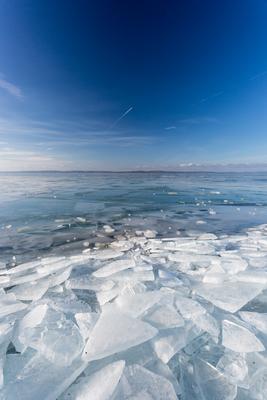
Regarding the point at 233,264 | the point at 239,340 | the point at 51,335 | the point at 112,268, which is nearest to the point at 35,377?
the point at 51,335

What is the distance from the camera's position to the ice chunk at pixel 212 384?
3.45 feet

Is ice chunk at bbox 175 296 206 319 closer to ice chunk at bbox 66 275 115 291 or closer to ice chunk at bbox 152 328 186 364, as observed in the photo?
ice chunk at bbox 152 328 186 364

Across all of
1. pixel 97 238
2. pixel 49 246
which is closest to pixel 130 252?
pixel 97 238

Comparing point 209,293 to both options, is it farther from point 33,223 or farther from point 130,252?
point 33,223

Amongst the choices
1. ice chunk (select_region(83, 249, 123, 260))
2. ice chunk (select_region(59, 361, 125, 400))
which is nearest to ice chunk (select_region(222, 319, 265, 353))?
ice chunk (select_region(59, 361, 125, 400))

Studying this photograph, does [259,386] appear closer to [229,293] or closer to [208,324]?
[208,324]

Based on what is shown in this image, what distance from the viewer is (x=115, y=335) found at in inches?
50.2

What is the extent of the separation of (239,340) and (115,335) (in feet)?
2.36

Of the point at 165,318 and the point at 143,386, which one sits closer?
the point at 143,386

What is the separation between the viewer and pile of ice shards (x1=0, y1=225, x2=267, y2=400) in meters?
1.07

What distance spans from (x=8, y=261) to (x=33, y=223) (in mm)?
2137

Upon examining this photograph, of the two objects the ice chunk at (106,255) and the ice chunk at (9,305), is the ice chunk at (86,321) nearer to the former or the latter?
the ice chunk at (9,305)

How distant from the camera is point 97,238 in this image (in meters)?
4.04

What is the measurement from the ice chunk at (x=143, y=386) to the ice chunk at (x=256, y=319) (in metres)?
0.75
